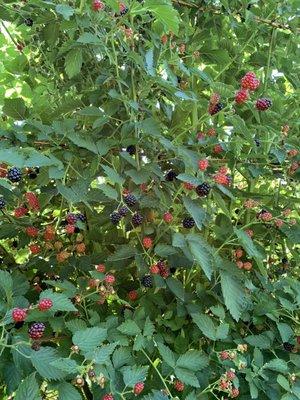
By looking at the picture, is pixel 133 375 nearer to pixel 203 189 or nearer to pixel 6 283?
pixel 6 283

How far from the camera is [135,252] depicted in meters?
1.60

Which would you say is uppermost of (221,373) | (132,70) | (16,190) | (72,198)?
(132,70)

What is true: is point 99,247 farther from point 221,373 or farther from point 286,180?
point 286,180

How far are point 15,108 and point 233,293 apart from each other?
827 mm

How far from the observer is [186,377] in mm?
1430

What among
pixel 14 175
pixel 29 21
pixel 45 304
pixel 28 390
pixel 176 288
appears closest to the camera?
pixel 28 390

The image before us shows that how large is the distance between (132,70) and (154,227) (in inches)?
18.0

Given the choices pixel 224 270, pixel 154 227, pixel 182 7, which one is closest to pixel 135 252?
pixel 154 227

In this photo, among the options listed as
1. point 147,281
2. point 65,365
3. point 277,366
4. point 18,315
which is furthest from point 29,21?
point 277,366

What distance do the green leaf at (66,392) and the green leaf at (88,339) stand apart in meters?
0.09

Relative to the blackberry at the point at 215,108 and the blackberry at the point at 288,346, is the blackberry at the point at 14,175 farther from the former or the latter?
the blackberry at the point at 288,346

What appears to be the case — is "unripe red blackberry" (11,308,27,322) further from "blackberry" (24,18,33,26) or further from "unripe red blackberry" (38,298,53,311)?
"blackberry" (24,18,33,26)

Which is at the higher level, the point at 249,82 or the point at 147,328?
the point at 249,82

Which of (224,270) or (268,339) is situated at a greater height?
(224,270)
